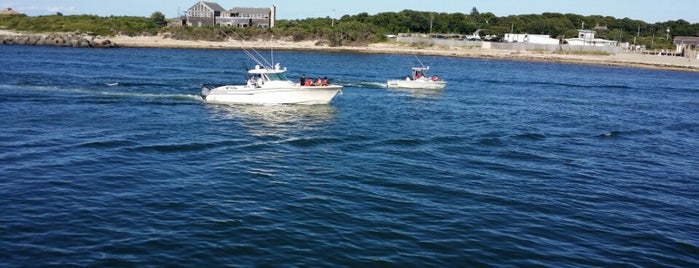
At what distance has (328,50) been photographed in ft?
411

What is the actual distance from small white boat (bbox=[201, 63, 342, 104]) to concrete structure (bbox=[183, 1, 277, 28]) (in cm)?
11482

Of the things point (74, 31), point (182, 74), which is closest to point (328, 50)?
point (74, 31)

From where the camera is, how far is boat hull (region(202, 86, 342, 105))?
126 ft

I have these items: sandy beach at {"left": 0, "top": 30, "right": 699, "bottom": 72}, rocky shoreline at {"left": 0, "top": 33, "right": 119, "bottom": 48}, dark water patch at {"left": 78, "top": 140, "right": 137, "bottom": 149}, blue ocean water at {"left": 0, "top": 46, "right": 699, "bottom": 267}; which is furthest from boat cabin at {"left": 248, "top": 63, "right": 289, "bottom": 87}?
sandy beach at {"left": 0, "top": 30, "right": 699, "bottom": 72}

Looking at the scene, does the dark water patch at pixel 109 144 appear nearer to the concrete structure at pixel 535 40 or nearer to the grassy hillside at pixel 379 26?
the grassy hillside at pixel 379 26

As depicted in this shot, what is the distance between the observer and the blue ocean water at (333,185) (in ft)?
49.8

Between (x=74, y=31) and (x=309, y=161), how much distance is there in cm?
12475

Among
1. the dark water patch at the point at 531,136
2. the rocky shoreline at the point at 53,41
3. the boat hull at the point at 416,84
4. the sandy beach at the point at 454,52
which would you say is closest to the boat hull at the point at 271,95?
the dark water patch at the point at 531,136

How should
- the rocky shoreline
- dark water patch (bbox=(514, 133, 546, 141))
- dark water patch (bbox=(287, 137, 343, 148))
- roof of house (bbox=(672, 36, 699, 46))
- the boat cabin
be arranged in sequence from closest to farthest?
dark water patch (bbox=(287, 137, 343, 148)) < dark water patch (bbox=(514, 133, 546, 141)) < the boat cabin < the rocky shoreline < roof of house (bbox=(672, 36, 699, 46))

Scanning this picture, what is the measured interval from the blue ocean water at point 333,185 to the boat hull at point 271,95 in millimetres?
773

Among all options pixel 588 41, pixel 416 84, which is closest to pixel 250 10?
pixel 588 41

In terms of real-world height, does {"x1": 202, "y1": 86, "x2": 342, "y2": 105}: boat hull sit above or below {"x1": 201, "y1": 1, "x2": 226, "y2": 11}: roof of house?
below

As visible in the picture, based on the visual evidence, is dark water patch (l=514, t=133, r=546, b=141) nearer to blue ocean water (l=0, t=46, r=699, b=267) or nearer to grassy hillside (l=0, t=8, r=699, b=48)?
blue ocean water (l=0, t=46, r=699, b=267)

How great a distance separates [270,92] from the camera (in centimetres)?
3841
